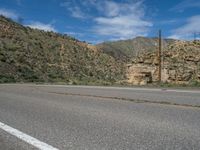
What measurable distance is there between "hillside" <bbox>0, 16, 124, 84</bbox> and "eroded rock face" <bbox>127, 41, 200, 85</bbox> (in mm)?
7733

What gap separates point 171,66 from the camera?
41.9 m

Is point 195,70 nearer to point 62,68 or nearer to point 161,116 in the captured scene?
point 62,68

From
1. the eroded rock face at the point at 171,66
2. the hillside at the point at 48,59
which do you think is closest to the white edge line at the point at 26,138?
the eroded rock face at the point at 171,66

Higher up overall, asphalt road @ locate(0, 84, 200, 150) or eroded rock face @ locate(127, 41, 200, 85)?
eroded rock face @ locate(127, 41, 200, 85)

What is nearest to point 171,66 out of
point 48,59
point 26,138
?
point 48,59

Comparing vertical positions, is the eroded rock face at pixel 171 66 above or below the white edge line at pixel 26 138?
above

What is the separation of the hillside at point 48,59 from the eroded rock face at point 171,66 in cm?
773

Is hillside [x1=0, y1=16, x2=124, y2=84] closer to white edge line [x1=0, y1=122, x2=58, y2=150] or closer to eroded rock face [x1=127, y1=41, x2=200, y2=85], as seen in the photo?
eroded rock face [x1=127, y1=41, x2=200, y2=85]

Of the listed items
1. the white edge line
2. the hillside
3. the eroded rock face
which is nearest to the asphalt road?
the white edge line

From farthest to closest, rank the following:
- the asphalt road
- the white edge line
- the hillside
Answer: the hillside
the asphalt road
the white edge line

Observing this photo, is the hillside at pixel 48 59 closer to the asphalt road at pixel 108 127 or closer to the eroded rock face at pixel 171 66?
the eroded rock face at pixel 171 66

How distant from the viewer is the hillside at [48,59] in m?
54.9

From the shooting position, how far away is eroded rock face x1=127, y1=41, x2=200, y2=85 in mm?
40375

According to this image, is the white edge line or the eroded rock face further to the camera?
the eroded rock face
